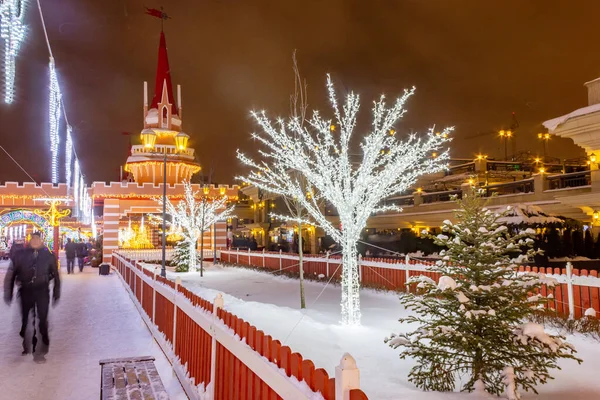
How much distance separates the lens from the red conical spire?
42.2 metres

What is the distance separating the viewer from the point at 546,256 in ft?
59.8

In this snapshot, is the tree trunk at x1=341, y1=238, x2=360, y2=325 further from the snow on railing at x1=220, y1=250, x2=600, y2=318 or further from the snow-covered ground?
the snow on railing at x1=220, y1=250, x2=600, y2=318

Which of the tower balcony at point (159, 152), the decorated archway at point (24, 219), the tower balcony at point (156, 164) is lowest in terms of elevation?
the decorated archway at point (24, 219)

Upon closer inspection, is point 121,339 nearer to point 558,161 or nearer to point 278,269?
point 278,269

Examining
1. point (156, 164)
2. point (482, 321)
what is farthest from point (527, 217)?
point (156, 164)

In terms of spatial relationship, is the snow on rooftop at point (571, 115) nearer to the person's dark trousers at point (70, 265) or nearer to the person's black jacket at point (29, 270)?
the person's black jacket at point (29, 270)

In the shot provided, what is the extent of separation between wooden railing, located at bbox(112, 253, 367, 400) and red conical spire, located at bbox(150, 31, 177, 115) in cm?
3705

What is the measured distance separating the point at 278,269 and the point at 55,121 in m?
12.2

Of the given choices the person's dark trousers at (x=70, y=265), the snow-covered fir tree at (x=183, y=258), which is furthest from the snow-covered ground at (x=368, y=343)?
the person's dark trousers at (x=70, y=265)

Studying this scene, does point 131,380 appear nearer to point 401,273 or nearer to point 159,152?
point 401,273

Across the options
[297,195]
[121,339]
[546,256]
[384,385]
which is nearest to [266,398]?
[384,385]

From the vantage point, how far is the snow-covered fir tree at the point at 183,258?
26.7 m

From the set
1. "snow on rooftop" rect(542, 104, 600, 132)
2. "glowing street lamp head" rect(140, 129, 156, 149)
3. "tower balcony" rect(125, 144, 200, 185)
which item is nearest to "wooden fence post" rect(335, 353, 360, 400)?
"snow on rooftop" rect(542, 104, 600, 132)

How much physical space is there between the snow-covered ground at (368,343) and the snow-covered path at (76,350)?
1867 mm
